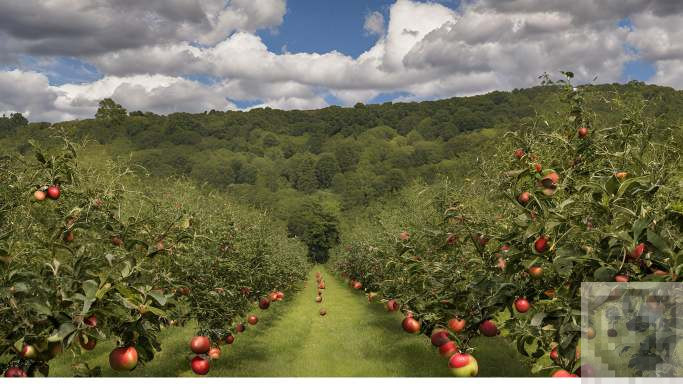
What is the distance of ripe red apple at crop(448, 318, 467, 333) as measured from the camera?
4.62m

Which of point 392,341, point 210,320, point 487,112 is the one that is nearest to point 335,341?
point 392,341

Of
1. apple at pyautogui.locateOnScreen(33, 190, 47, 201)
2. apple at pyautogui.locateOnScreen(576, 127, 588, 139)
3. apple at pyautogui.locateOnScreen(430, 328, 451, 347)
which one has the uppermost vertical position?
apple at pyautogui.locateOnScreen(576, 127, 588, 139)

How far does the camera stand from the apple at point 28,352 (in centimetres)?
328

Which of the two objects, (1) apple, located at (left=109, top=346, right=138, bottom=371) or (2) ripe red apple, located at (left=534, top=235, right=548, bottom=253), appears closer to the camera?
(1) apple, located at (left=109, top=346, right=138, bottom=371)

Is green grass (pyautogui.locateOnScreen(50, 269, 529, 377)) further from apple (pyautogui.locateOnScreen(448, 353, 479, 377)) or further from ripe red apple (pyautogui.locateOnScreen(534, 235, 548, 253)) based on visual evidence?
ripe red apple (pyautogui.locateOnScreen(534, 235, 548, 253))

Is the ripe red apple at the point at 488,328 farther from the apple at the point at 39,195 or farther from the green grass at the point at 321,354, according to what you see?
the green grass at the point at 321,354

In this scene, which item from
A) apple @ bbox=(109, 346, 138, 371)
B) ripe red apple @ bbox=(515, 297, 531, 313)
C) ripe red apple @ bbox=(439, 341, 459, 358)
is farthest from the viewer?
ripe red apple @ bbox=(439, 341, 459, 358)

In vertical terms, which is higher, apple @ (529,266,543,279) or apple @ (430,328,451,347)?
apple @ (529,266,543,279)

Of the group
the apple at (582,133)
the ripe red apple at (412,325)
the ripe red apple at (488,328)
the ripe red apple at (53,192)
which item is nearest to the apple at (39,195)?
the ripe red apple at (53,192)

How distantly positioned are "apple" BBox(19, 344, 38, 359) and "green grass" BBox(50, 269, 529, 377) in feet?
18.0

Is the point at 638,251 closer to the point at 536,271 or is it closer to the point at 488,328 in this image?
the point at 536,271

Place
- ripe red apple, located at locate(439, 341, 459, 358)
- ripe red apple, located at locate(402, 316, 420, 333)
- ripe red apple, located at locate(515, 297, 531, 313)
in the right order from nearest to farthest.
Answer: ripe red apple, located at locate(515, 297, 531, 313)
ripe red apple, located at locate(439, 341, 459, 358)
ripe red apple, located at locate(402, 316, 420, 333)

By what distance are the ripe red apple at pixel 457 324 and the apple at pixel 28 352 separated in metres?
3.26

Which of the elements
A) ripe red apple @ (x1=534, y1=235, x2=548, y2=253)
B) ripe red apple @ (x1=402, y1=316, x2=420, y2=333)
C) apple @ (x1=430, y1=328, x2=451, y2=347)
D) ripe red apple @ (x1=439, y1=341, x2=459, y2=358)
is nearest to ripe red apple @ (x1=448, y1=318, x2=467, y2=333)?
apple @ (x1=430, y1=328, x2=451, y2=347)
